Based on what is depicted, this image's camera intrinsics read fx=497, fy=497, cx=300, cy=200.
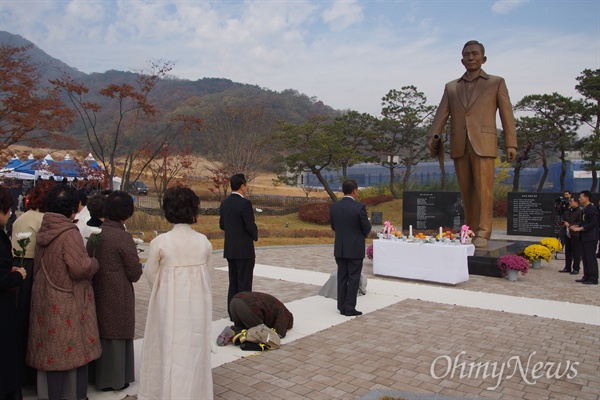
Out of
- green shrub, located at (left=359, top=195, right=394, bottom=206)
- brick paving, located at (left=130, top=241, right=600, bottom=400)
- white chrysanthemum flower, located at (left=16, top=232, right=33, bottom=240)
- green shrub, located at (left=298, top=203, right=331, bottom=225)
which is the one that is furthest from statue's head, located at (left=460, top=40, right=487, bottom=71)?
green shrub, located at (left=359, top=195, right=394, bottom=206)

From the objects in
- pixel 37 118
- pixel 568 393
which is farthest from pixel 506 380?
pixel 37 118

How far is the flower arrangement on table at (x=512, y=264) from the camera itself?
9.10 meters

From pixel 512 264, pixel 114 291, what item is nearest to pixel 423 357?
pixel 114 291

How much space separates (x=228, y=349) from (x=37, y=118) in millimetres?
10176

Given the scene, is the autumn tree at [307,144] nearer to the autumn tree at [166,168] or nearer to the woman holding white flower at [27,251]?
the autumn tree at [166,168]

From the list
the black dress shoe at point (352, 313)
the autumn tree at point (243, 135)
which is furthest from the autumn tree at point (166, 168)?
the black dress shoe at point (352, 313)

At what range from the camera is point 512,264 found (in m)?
9.16

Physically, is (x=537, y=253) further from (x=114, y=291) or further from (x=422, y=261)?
(x=114, y=291)

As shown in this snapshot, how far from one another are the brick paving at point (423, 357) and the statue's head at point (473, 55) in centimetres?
499

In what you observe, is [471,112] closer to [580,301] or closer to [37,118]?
[580,301]

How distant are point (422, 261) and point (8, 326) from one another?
7.10 metres

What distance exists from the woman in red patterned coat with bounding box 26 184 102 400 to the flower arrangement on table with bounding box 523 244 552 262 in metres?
9.06

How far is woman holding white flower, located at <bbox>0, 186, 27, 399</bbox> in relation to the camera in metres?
3.35

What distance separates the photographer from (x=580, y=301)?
25.2 ft
